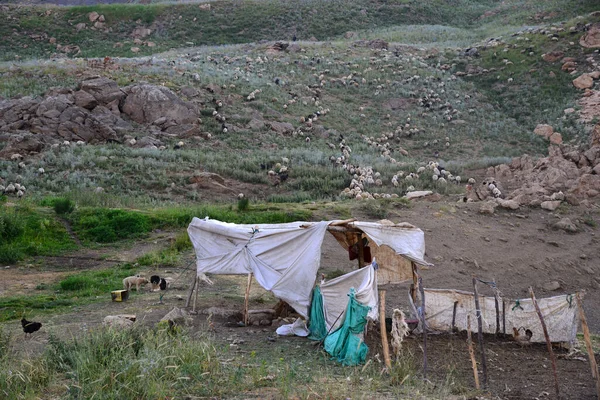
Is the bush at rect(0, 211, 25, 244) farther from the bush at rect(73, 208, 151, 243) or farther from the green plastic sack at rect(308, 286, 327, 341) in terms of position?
the green plastic sack at rect(308, 286, 327, 341)

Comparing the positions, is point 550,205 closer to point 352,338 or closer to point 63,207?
point 352,338

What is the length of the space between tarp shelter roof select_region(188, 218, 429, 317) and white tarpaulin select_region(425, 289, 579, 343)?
0.86 metres

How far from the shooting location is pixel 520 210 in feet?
70.4

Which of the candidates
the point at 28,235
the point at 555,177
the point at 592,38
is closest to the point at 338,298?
the point at 28,235

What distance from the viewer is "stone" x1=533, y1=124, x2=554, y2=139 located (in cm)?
3606

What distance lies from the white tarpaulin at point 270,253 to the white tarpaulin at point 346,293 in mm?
564

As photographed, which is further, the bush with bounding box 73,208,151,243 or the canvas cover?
the bush with bounding box 73,208,151,243

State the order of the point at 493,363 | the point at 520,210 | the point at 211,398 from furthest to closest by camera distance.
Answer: the point at 520,210, the point at 493,363, the point at 211,398

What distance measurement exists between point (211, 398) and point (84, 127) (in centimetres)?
2122

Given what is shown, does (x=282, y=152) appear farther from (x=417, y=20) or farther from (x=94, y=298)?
(x=417, y=20)

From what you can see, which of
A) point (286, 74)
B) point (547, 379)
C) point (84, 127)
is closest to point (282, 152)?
Answer: point (84, 127)

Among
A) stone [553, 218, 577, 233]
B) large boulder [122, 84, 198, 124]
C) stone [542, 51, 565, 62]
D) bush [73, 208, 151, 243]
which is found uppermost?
stone [542, 51, 565, 62]

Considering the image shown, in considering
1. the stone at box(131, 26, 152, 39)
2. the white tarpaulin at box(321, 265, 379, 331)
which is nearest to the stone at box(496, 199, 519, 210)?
the white tarpaulin at box(321, 265, 379, 331)

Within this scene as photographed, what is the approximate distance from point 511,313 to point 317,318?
3436 mm
